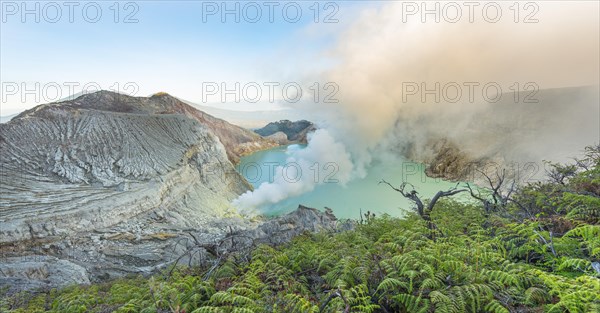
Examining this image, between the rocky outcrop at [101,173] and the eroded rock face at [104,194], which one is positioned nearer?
the eroded rock face at [104,194]

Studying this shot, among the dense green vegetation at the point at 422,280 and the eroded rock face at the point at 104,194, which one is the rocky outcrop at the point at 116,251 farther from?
the dense green vegetation at the point at 422,280

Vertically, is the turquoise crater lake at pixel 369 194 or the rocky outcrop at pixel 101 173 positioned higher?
the rocky outcrop at pixel 101 173

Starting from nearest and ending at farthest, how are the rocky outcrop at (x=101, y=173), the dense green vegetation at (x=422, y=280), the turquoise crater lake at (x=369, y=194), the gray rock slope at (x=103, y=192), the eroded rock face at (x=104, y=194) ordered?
the dense green vegetation at (x=422, y=280) → the eroded rock face at (x=104, y=194) → the gray rock slope at (x=103, y=192) → the rocky outcrop at (x=101, y=173) → the turquoise crater lake at (x=369, y=194)

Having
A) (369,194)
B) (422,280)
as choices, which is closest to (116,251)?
(422,280)

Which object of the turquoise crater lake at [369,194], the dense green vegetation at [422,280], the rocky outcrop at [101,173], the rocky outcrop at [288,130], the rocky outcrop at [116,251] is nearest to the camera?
the dense green vegetation at [422,280]

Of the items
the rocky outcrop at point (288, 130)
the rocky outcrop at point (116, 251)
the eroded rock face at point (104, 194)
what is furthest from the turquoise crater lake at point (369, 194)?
the rocky outcrop at point (288, 130)

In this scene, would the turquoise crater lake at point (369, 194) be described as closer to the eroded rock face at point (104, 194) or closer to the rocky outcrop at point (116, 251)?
the eroded rock face at point (104, 194)

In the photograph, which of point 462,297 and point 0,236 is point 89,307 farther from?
point 0,236

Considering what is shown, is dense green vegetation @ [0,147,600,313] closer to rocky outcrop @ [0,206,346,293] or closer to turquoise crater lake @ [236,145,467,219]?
rocky outcrop @ [0,206,346,293]

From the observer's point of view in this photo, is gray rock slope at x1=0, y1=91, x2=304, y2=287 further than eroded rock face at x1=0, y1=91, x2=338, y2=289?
Yes

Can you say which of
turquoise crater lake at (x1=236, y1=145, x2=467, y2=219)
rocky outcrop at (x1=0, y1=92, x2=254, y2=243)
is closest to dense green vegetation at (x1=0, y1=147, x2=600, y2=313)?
rocky outcrop at (x1=0, y1=92, x2=254, y2=243)
